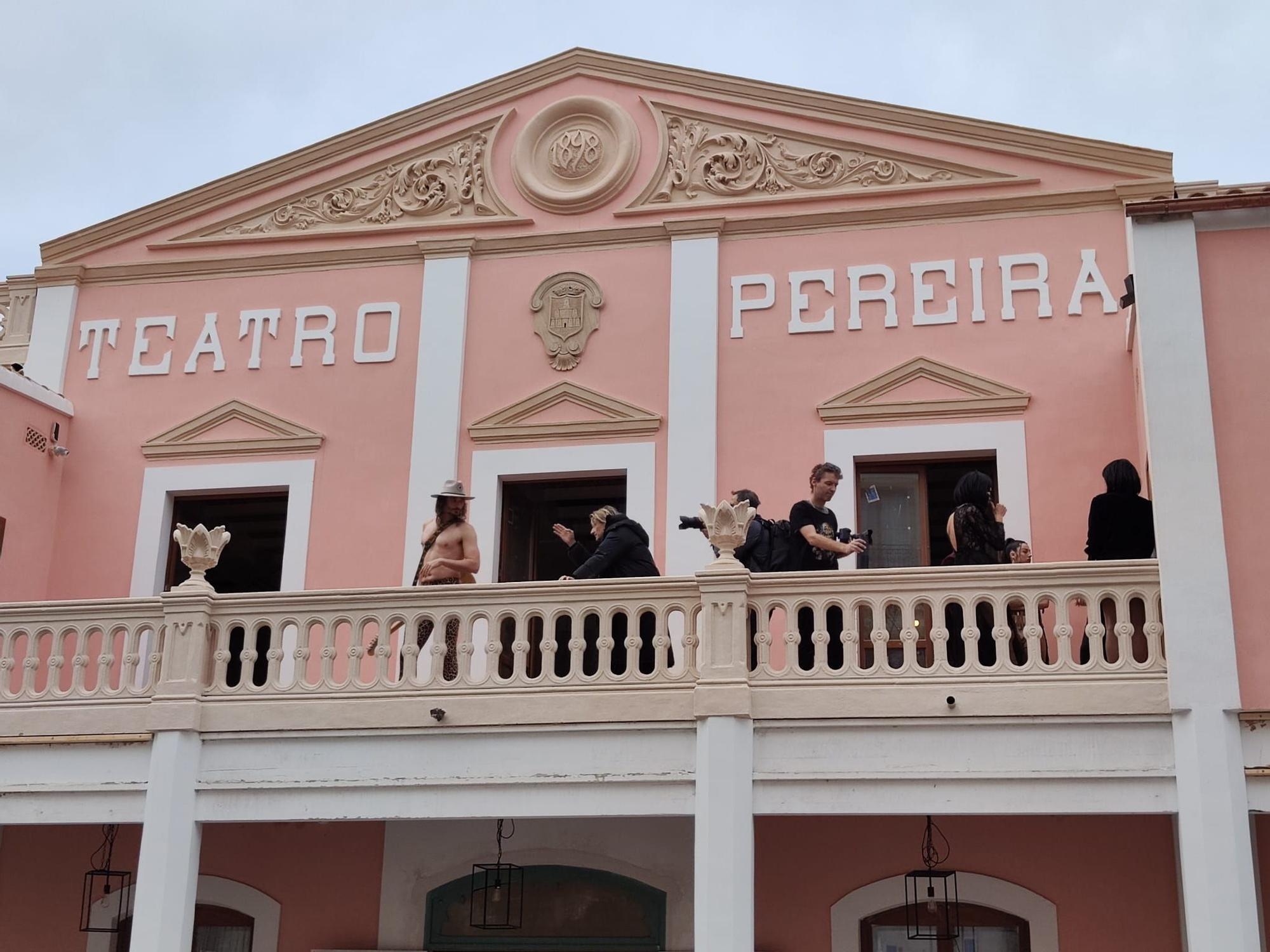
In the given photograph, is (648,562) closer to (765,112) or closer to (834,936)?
(834,936)

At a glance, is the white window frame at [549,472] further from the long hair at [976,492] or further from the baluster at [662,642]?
the long hair at [976,492]

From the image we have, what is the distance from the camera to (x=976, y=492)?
991cm

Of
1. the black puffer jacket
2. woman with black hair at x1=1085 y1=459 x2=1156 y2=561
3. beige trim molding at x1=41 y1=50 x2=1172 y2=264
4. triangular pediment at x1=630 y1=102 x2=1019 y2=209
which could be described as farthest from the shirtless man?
beige trim molding at x1=41 y1=50 x2=1172 y2=264

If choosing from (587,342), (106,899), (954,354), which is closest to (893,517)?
(954,354)

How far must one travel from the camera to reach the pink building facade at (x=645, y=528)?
356 inches

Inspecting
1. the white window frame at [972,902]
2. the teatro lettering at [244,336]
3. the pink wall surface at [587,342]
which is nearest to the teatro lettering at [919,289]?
the pink wall surface at [587,342]

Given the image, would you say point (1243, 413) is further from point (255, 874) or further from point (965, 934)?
point (255, 874)

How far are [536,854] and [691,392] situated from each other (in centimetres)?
376

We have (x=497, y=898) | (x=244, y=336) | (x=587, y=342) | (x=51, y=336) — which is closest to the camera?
(x=497, y=898)

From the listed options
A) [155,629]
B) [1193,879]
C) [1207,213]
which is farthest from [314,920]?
[1207,213]

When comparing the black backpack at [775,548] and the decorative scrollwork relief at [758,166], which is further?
the decorative scrollwork relief at [758,166]

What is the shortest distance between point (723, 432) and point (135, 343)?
212 inches

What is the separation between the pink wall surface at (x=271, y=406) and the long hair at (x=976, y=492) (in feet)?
15.3

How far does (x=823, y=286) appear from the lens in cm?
1230
